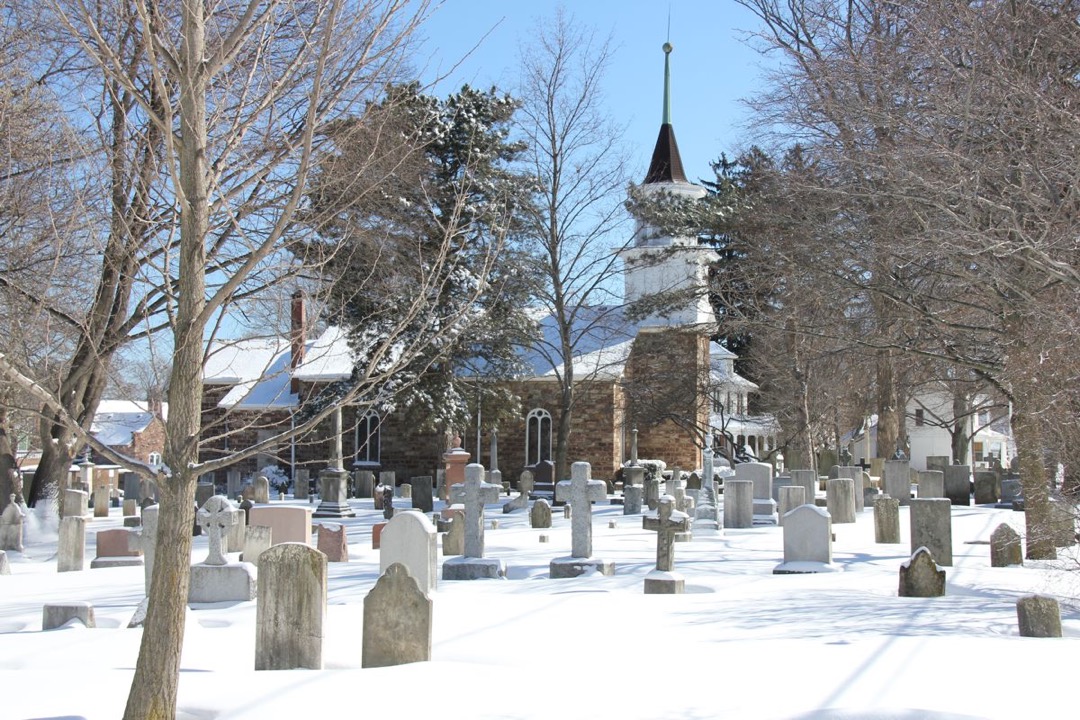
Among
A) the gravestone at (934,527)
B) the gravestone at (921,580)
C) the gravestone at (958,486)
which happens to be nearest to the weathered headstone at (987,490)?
the gravestone at (958,486)

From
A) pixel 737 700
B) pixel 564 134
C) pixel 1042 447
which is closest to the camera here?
pixel 737 700

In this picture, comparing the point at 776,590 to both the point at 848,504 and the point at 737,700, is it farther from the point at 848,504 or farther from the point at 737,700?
the point at 848,504

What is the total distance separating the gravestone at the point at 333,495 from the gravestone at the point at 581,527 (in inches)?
397

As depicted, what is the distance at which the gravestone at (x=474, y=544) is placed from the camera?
13.1 m

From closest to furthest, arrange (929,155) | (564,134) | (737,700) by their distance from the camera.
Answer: (737,700)
(929,155)
(564,134)

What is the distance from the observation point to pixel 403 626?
731cm

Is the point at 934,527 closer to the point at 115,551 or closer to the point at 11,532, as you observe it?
the point at 115,551

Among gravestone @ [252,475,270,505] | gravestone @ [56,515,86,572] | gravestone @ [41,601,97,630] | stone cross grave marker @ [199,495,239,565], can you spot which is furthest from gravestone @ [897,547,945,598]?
gravestone @ [252,475,270,505]

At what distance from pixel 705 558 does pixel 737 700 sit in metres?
8.64

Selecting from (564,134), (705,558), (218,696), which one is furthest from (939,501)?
(564,134)

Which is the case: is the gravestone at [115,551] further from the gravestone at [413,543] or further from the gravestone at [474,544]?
the gravestone at [413,543]

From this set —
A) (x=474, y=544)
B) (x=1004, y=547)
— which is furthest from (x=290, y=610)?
(x=1004, y=547)

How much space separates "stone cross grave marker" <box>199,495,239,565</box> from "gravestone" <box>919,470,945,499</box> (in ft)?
48.4

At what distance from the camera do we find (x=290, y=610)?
7.43 m
